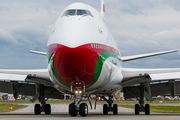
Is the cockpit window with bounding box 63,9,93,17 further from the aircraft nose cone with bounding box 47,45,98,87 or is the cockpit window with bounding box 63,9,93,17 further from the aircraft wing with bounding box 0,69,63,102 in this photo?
the aircraft wing with bounding box 0,69,63,102

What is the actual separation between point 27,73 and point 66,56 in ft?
23.3

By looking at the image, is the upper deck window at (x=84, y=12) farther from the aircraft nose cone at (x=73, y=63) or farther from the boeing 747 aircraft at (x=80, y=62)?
the aircraft nose cone at (x=73, y=63)

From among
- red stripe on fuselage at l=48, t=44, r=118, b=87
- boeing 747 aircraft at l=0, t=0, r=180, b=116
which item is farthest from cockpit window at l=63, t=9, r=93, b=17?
red stripe on fuselage at l=48, t=44, r=118, b=87

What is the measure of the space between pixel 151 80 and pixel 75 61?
23.2 ft

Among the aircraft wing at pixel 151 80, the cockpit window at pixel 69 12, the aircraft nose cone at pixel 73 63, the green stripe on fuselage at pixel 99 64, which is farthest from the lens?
the aircraft wing at pixel 151 80

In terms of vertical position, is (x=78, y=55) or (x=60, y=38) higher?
(x=60, y=38)

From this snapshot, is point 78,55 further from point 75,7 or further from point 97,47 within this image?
point 75,7

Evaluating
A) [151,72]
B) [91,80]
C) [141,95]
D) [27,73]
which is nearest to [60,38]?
[91,80]

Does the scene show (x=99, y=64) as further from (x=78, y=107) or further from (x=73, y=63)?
(x=78, y=107)

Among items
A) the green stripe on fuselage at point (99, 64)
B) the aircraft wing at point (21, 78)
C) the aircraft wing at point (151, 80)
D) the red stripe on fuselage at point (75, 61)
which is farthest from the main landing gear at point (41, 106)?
the red stripe on fuselage at point (75, 61)

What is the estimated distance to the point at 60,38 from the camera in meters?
12.8

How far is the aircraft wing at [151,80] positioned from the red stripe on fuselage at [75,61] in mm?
5395

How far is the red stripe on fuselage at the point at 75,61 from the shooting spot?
12.3m

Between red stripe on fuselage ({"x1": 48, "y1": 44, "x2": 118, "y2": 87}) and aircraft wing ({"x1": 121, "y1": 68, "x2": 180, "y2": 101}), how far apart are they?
5.40 m
